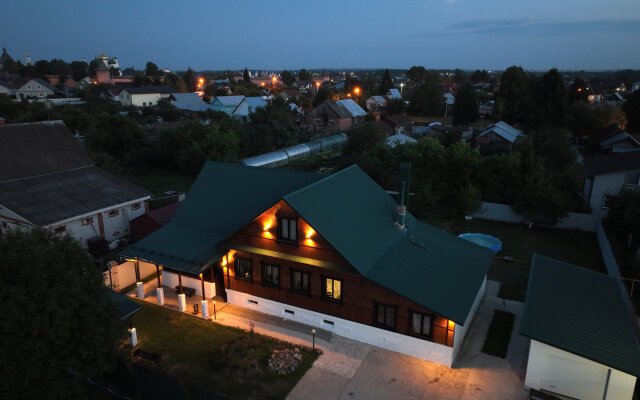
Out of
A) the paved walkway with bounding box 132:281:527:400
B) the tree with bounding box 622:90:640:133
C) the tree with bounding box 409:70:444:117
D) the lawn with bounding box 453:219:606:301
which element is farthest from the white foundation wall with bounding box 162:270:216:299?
the tree with bounding box 409:70:444:117

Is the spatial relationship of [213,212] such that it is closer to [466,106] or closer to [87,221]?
[87,221]

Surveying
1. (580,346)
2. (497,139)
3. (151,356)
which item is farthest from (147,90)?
(580,346)

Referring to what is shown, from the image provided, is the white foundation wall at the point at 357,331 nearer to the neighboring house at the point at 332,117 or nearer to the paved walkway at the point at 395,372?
the paved walkway at the point at 395,372

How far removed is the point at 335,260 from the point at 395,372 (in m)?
4.93

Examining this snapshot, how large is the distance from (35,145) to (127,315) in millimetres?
22516

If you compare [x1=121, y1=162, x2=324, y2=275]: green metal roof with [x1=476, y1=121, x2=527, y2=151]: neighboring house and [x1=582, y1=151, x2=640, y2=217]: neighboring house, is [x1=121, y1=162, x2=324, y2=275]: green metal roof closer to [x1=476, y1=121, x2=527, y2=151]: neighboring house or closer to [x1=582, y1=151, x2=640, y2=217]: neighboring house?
[x1=582, y1=151, x2=640, y2=217]: neighboring house

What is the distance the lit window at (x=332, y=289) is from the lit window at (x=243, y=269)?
13.2 ft

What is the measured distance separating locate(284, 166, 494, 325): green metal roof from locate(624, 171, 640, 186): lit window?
1791cm

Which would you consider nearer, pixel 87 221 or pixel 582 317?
pixel 582 317

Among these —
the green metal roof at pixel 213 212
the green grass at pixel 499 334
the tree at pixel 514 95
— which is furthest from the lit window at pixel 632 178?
the tree at pixel 514 95

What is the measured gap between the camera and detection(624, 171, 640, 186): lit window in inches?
1187

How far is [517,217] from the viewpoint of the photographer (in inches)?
1287

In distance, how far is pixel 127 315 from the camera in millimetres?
16000

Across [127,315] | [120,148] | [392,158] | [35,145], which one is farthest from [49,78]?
[127,315]
